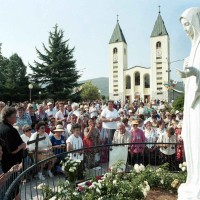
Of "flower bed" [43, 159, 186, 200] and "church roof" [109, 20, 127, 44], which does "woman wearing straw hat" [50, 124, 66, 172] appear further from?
"church roof" [109, 20, 127, 44]

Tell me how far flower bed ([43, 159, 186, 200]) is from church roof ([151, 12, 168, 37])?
83.9 metres

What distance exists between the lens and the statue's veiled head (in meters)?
3.94

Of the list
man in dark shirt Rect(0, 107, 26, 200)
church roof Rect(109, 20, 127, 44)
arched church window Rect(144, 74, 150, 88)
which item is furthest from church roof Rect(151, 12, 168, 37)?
man in dark shirt Rect(0, 107, 26, 200)

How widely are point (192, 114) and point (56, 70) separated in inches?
1551

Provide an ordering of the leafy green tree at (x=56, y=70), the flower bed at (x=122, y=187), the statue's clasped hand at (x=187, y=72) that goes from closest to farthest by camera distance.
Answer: the statue's clasped hand at (x=187, y=72) < the flower bed at (x=122, y=187) < the leafy green tree at (x=56, y=70)

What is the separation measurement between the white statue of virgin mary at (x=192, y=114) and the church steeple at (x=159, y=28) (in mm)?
85489

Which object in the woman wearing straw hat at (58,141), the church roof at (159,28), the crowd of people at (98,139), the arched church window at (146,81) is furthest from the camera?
the arched church window at (146,81)

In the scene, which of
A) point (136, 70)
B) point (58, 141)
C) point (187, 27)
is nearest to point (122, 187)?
point (187, 27)

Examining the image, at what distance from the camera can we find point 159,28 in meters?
87.8

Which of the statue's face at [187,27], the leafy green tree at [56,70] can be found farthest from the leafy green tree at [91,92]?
the statue's face at [187,27]

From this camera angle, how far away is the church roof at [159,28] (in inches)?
3415

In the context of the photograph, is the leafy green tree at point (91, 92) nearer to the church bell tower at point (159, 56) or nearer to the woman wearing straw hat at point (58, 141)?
the church bell tower at point (159, 56)

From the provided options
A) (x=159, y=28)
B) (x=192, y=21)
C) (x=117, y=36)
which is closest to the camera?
(x=192, y=21)

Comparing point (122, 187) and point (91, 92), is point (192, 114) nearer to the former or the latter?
point (122, 187)
